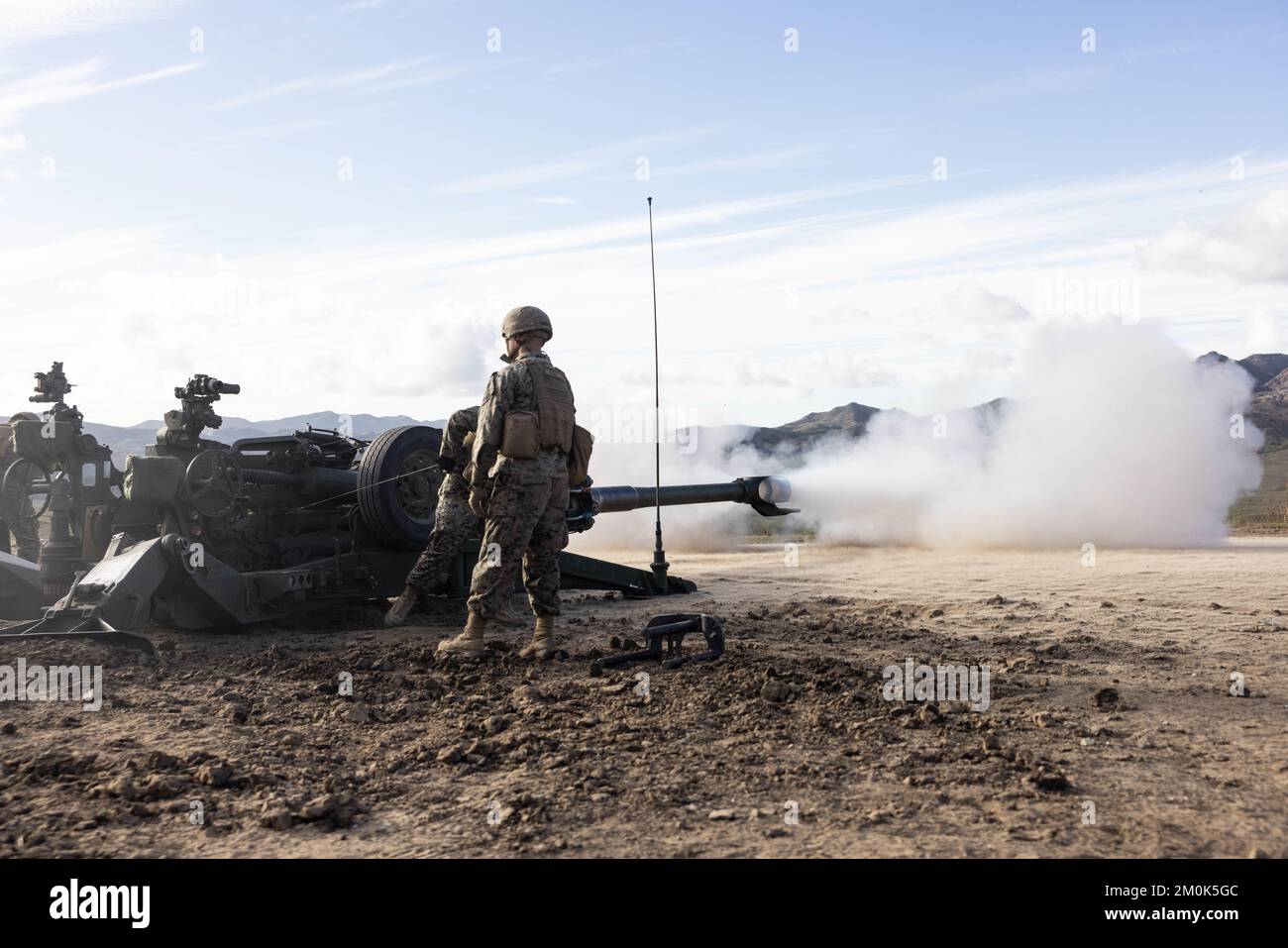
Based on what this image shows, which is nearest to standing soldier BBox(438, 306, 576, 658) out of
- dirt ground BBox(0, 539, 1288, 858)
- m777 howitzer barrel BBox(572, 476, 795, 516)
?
dirt ground BBox(0, 539, 1288, 858)

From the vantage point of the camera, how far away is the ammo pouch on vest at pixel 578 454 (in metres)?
7.89

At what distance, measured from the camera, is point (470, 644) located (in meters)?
7.50

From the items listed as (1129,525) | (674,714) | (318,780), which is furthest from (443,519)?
(1129,525)

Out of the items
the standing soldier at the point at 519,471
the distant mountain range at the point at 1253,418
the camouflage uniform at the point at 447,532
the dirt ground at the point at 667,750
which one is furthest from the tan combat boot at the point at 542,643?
the distant mountain range at the point at 1253,418

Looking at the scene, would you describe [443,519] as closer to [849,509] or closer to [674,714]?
[674,714]

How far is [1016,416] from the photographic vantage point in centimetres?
2134

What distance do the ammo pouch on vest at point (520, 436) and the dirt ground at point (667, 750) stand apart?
1.36 m

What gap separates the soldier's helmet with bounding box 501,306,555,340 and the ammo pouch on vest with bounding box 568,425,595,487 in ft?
2.35

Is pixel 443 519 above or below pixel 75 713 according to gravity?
above

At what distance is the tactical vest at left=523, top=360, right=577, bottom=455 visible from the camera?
24.6 ft

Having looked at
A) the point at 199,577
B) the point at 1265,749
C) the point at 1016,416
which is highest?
the point at 1016,416

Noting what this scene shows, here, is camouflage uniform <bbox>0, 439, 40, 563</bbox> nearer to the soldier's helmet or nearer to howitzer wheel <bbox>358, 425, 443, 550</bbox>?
howitzer wheel <bbox>358, 425, 443, 550</bbox>

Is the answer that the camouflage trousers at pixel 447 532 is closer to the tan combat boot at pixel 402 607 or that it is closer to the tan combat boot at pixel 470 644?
the tan combat boot at pixel 402 607
